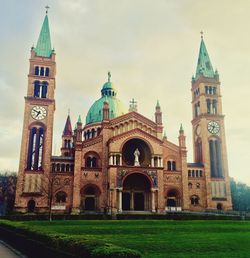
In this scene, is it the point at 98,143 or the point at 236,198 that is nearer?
the point at 98,143

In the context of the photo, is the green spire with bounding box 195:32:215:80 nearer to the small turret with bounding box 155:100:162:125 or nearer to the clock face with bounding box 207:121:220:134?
the clock face with bounding box 207:121:220:134

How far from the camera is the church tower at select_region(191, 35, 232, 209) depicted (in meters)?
60.2

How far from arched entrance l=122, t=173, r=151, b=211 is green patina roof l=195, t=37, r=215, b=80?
26554 millimetres

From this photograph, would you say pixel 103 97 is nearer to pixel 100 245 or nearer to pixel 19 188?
pixel 19 188

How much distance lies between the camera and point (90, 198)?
55.8m

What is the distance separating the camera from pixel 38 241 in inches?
632

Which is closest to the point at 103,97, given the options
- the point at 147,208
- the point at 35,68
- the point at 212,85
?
the point at 35,68

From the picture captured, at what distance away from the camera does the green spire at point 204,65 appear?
68.1 metres

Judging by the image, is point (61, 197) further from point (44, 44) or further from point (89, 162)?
point (44, 44)

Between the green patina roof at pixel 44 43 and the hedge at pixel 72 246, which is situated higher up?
the green patina roof at pixel 44 43

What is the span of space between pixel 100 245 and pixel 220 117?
57.8 m

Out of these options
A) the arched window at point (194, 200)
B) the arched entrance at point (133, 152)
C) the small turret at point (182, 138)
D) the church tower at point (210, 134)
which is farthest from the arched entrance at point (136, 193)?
the church tower at point (210, 134)

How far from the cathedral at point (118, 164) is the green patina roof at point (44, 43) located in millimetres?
196

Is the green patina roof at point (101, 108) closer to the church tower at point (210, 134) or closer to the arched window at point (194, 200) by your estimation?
the church tower at point (210, 134)
